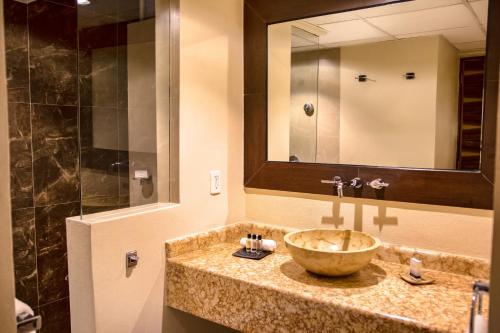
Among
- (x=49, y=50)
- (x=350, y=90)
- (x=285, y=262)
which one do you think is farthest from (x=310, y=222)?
(x=49, y=50)

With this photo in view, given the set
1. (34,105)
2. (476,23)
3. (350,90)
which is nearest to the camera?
(476,23)

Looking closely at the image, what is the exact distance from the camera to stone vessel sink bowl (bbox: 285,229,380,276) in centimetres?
150

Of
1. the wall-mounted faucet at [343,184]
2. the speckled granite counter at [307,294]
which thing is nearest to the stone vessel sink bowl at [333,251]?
the speckled granite counter at [307,294]

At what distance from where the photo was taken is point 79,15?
1.79 m

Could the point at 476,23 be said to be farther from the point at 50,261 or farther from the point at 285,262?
the point at 50,261

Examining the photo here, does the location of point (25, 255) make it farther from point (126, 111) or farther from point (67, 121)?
point (126, 111)

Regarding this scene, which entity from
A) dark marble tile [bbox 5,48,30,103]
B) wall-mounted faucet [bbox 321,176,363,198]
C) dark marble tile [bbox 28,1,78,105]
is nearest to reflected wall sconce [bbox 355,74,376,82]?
wall-mounted faucet [bbox 321,176,363,198]

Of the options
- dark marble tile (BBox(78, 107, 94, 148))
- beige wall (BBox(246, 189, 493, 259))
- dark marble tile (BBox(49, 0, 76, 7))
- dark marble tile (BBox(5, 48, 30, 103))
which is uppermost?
dark marble tile (BBox(49, 0, 76, 7))

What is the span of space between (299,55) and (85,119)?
115 cm

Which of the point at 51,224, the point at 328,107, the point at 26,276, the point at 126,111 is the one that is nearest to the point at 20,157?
the point at 51,224

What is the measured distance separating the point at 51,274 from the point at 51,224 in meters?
0.36

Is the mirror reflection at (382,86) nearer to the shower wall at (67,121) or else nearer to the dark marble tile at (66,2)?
the shower wall at (67,121)

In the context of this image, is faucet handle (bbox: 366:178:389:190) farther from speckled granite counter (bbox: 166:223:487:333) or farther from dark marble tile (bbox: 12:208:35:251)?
dark marble tile (bbox: 12:208:35:251)

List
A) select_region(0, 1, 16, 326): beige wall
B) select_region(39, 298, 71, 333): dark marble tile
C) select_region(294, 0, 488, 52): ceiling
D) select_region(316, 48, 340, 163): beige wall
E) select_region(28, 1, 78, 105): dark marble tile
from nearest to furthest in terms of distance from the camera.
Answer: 1. select_region(0, 1, 16, 326): beige wall
2. select_region(294, 0, 488, 52): ceiling
3. select_region(316, 48, 340, 163): beige wall
4. select_region(28, 1, 78, 105): dark marble tile
5. select_region(39, 298, 71, 333): dark marble tile
